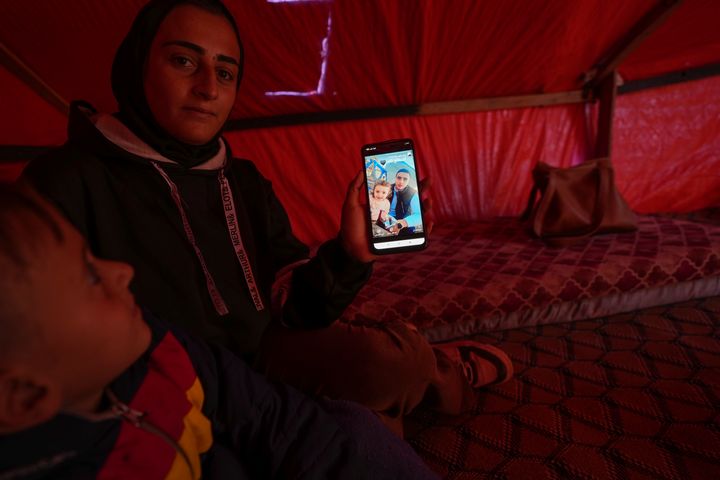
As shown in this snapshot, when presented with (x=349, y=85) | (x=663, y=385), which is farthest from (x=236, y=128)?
(x=663, y=385)

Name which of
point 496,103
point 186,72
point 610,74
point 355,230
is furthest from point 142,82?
point 610,74

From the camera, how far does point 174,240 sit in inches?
27.3

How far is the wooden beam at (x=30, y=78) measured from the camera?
1412mm

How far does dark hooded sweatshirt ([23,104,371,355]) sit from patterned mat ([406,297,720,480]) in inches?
17.6

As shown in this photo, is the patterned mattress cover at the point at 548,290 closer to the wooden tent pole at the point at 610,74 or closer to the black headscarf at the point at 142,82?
the black headscarf at the point at 142,82

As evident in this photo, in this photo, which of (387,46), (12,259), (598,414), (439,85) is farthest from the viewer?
(439,85)

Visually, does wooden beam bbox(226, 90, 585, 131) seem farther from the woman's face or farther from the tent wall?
the woman's face

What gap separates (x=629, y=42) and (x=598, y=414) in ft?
5.99

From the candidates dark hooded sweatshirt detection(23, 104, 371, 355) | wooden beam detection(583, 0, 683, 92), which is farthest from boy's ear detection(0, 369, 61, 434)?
wooden beam detection(583, 0, 683, 92)

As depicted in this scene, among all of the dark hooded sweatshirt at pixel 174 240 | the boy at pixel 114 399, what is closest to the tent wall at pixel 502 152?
the dark hooded sweatshirt at pixel 174 240

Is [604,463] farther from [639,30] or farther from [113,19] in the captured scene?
[113,19]

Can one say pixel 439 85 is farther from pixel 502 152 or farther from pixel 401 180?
pixel 401 180

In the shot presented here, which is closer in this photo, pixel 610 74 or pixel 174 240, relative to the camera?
pixel 174 240

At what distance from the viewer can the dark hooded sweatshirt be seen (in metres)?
0.63
